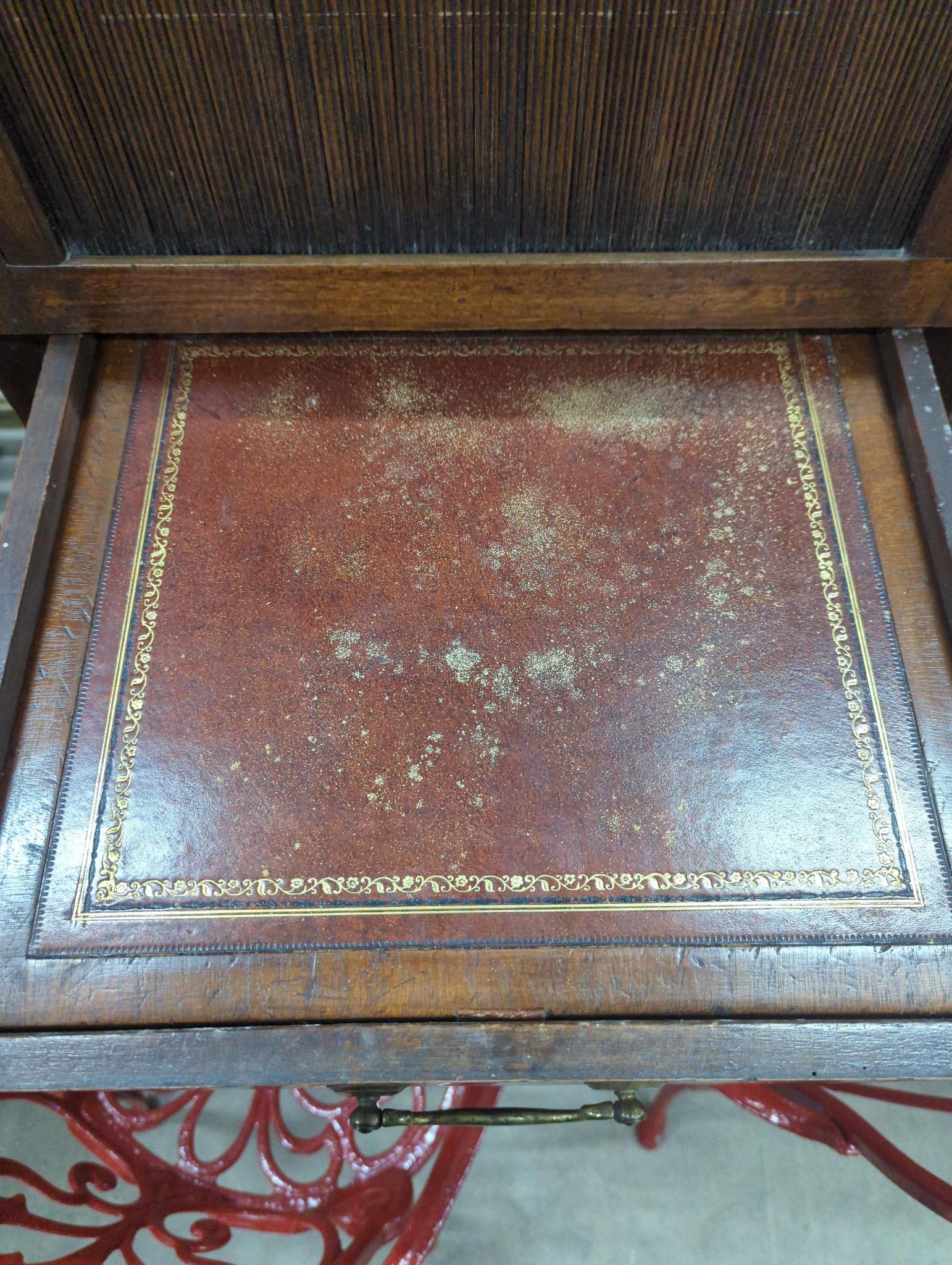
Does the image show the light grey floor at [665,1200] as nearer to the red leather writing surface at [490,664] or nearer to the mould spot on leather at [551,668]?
the red leather writing surface at [490,664]

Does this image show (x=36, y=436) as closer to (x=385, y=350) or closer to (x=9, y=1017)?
(x=385, y=350)

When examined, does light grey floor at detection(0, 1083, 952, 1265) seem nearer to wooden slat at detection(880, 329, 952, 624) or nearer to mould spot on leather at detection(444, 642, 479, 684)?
mould spot on leather at detection(444, 642, 479, 684)

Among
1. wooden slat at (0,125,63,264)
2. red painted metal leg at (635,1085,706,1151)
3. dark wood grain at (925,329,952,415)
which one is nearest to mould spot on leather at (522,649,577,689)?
dark wood grain at (925,329,952,415)

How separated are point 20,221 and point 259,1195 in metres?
1.86

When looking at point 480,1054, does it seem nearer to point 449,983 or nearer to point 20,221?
point 449,983

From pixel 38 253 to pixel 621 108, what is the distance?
904 millimetres

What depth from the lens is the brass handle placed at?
3.96ft

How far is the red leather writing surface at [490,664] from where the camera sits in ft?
3.63

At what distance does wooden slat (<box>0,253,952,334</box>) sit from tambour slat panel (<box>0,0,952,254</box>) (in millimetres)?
37

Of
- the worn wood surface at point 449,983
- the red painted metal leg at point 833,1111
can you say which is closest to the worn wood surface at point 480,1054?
the worn wood surface at point 449,983

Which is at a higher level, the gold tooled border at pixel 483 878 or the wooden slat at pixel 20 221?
the wooden slat at pixel 20 221

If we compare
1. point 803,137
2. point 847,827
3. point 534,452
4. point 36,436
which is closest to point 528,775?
point 847,827

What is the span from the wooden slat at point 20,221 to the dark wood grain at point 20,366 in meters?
0.14

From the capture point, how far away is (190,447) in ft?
4.55
